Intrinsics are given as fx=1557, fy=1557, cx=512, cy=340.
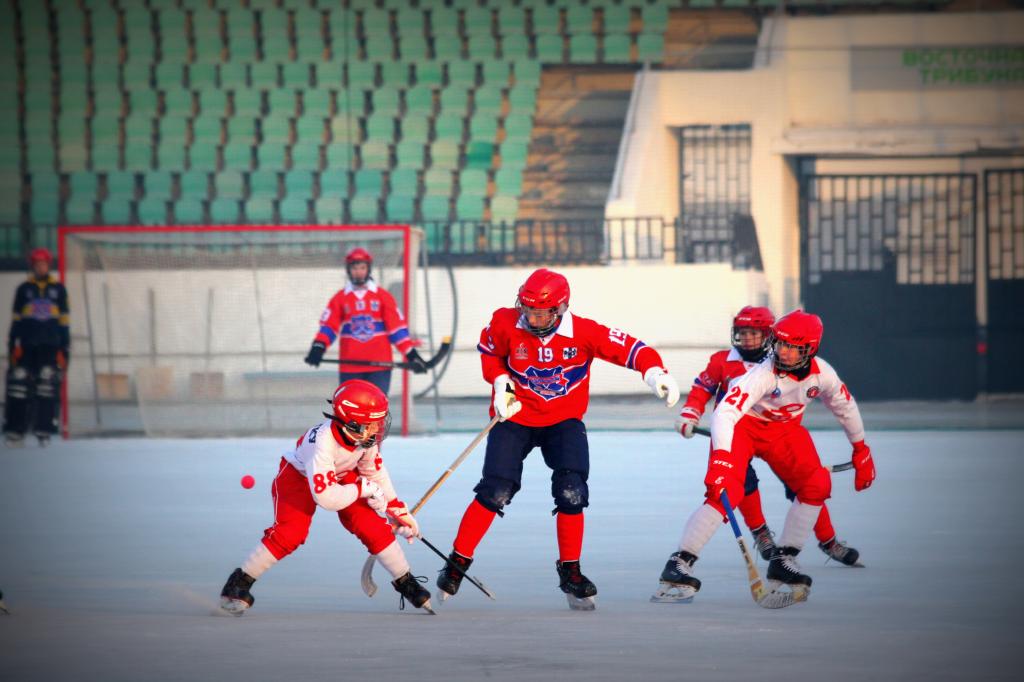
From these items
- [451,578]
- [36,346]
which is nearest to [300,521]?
[451,578]

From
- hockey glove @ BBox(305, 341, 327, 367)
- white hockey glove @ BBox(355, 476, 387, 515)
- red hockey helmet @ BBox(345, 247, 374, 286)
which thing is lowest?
white hockey glove @ BBox(355, 476, 387, 515)

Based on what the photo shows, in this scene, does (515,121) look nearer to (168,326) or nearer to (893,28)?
(893,28)

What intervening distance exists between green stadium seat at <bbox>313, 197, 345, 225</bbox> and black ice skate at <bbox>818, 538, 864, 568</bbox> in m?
10.8

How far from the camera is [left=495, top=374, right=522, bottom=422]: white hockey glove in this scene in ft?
16.1

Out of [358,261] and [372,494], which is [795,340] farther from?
[358,261]

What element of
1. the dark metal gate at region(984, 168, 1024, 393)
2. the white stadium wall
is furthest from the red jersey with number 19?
the dark metal gate at region(984, 168, 1024, 393)

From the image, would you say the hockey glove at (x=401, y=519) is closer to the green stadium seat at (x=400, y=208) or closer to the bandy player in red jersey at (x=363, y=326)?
the bandy player in red jersey at (x=363, y=326)


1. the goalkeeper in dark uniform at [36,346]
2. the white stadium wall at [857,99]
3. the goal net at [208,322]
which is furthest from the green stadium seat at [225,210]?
the goalkeeper in dark uniform at [36,346]

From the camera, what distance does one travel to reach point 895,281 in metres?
13.8

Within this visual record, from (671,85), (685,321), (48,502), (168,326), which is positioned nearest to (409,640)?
(48,502)

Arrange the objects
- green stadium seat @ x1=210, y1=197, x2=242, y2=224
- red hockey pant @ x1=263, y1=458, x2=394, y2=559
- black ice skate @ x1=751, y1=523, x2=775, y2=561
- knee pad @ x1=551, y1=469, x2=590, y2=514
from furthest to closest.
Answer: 1. green stadium seat @ x1=210, y1=197, x2=242, y2=224
2. black ice skate @ x1=751, y1=523, x2=775, y2=561
3. knee pad @ x1=551, y1=469, x2=590, y2=514
4. red hockey pant @ x1=263, y1=458, x2=394, y2=559

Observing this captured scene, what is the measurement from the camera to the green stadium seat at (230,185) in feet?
53.2

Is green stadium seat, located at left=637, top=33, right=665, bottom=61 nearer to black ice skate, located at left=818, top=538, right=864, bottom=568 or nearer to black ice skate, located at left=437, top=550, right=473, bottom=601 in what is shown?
black ice skate, located at left=818, top=538, right=864, bottom=568

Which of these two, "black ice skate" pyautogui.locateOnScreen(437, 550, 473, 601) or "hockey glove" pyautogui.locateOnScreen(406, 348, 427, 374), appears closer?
"black ice skate" pyautogui.locateOnScreen(437, 550, 473, 601)
